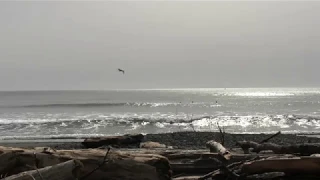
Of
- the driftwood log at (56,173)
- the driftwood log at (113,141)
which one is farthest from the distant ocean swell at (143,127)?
the driftwood log at (56,173)

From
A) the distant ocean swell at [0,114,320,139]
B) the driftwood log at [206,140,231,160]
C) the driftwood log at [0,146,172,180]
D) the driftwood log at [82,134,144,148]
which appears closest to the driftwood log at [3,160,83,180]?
the driftwood log at [0,146,172,180]

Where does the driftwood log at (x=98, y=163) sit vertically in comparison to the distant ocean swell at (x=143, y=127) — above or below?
above

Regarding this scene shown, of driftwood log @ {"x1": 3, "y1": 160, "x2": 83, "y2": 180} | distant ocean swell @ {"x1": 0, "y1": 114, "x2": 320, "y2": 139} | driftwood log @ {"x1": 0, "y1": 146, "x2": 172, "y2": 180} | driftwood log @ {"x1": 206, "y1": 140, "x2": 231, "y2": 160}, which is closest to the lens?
driftwood log @ {"x1": 3, "y1": 160, "x2": 83, "y2": 180}

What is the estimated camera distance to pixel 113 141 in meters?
15.5

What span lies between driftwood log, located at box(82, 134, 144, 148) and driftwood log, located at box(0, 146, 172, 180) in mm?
9616

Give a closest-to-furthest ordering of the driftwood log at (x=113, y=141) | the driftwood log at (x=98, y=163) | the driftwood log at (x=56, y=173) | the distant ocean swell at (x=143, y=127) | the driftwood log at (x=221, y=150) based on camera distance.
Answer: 1. the driftwood log at (x=56, y=173)
2. the driftwood log at (x=98, y=163)
3. the driftwood log at (x=221, y=150)
4. the driftwood log at (x=113, y=141)
5. the distant ocean swell at (x=143, y=127)

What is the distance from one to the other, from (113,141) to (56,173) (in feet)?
36.8

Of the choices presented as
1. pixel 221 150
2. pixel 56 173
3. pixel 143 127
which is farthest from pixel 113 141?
pixel 143 127

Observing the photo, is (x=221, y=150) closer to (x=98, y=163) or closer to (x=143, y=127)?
(x=98, y=163)

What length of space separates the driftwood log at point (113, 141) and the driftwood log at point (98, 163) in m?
9.62

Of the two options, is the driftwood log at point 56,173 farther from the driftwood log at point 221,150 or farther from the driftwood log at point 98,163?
the driftwood log at point 221,150

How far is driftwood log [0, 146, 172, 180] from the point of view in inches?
191

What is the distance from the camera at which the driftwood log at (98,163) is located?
15.9ft

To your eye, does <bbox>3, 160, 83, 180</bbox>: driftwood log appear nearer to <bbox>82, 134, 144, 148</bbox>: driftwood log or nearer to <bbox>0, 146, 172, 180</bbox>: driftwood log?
<bbox>0, 146, 172, 180</bbox>: driftwood log
